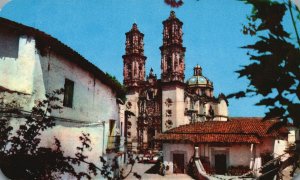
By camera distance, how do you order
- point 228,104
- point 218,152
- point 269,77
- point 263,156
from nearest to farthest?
point 269,77 → point 228,104 → point 263,156 → point 218,152

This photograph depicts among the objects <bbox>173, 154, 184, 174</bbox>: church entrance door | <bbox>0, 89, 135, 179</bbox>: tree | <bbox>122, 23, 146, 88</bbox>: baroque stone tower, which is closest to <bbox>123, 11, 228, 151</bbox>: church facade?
<bbox>122, 23, 146, 88</bbox>: baroque stone tower

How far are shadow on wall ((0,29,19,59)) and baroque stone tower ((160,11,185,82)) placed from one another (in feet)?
5.62

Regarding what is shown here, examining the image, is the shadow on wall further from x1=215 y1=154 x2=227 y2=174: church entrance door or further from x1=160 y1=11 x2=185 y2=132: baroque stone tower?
x1=215 y1=154 x2=227 y2=174: church entrance door

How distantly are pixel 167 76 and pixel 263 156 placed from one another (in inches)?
56.0

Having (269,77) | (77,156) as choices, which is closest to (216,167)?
(77,156)

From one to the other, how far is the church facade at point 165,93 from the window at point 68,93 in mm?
693

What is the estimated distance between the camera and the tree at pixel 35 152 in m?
3.11

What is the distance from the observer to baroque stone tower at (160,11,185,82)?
2.99 metres

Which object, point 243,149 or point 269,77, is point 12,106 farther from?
point 269,77

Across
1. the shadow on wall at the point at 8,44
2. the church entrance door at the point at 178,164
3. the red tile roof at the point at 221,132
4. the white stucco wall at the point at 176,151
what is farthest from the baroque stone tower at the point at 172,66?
the shadow on wall at the point at 8,44

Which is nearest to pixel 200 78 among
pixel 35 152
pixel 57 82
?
pixel 57 82

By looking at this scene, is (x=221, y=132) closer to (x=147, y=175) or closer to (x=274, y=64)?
(x=147, y=175)

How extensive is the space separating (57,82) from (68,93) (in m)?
0.19

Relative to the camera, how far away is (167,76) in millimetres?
3604
